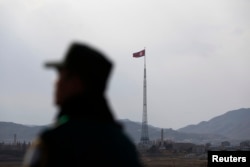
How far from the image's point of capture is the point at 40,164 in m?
2.69

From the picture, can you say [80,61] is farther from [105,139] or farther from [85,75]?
[105,139]

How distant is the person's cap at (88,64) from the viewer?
295cm

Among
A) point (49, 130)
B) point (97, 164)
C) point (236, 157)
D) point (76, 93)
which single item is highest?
point (76, 93)

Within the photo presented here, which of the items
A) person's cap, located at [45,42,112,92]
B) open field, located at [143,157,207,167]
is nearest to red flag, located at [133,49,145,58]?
open field, located at [143,157,207,167]

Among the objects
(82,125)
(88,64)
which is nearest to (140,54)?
(88,64)

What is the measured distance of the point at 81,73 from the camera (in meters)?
2.94

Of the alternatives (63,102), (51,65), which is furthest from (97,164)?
(51,65)

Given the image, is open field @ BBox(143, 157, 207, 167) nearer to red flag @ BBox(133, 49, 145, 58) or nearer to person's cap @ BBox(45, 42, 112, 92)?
red flag @ BBox(133, 49, 145, 58)

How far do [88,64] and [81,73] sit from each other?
0.06m

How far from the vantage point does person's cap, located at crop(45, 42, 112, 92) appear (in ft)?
9.66

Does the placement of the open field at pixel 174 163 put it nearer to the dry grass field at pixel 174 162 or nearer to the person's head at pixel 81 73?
the dry grass field at pixel 174 162

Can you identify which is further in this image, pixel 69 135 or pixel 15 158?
pixel 15 158

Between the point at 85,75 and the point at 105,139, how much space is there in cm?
36

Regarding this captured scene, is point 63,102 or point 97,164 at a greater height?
point 63,102
